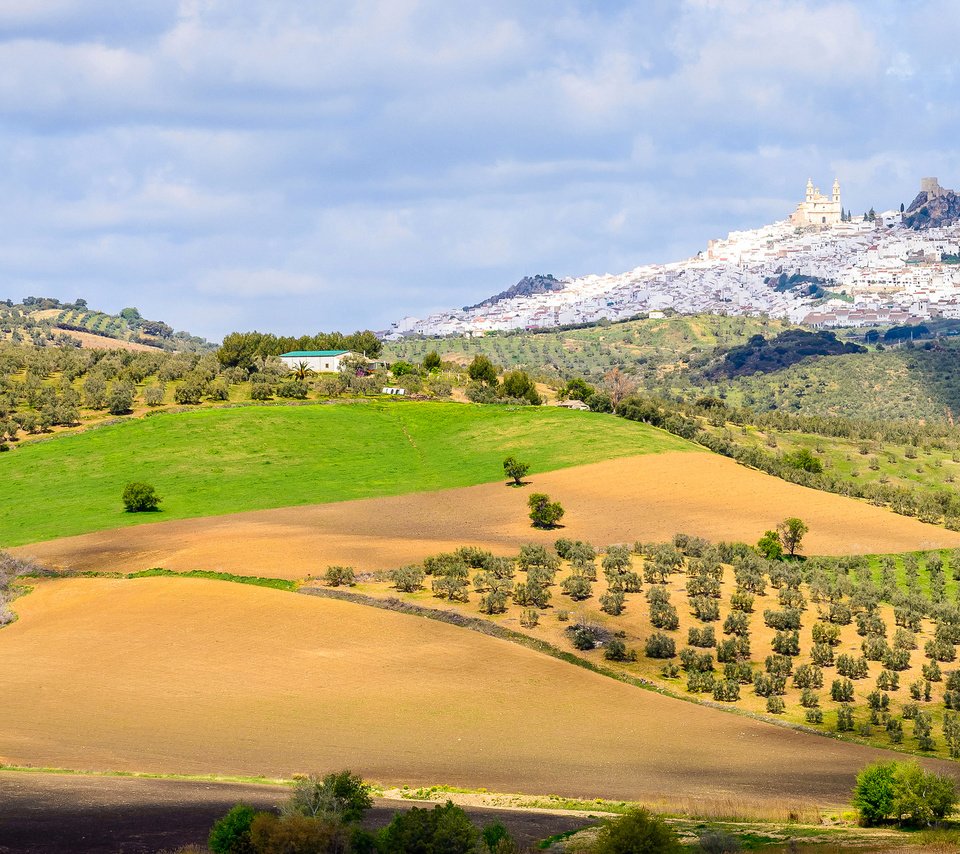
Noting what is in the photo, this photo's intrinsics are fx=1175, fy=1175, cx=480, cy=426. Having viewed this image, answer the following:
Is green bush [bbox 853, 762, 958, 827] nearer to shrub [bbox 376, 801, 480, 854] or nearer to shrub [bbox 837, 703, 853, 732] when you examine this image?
shrub [bbox 376, 801, 480, 854]

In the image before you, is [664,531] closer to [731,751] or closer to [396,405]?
[731,751]

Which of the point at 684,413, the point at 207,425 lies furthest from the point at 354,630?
the point at 684,413

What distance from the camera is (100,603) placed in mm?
59500

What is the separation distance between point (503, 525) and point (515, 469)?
40.9ft

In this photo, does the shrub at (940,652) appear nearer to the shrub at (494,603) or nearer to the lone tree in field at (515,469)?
the shrub at (494,603)

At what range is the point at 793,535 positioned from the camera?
73.4 metres

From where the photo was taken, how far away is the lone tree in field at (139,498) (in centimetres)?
8312

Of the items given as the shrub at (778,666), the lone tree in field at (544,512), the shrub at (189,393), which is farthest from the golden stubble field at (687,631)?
the shrub at (189,393)

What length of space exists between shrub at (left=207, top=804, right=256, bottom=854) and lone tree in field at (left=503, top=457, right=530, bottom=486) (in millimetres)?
65816

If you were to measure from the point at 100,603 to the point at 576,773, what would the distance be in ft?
104

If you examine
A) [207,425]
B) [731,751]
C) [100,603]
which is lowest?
[731,751]

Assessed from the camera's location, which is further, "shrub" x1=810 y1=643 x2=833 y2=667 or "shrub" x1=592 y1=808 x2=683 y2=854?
"shrub" x1=810 y1=643 x2=833 y2=667

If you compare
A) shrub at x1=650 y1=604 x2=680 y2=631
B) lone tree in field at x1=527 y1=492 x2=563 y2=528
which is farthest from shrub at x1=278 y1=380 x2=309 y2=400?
shrub at x1=650 y1=604 x2=680 y2=631

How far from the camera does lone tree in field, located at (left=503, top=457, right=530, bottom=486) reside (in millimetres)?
91625
